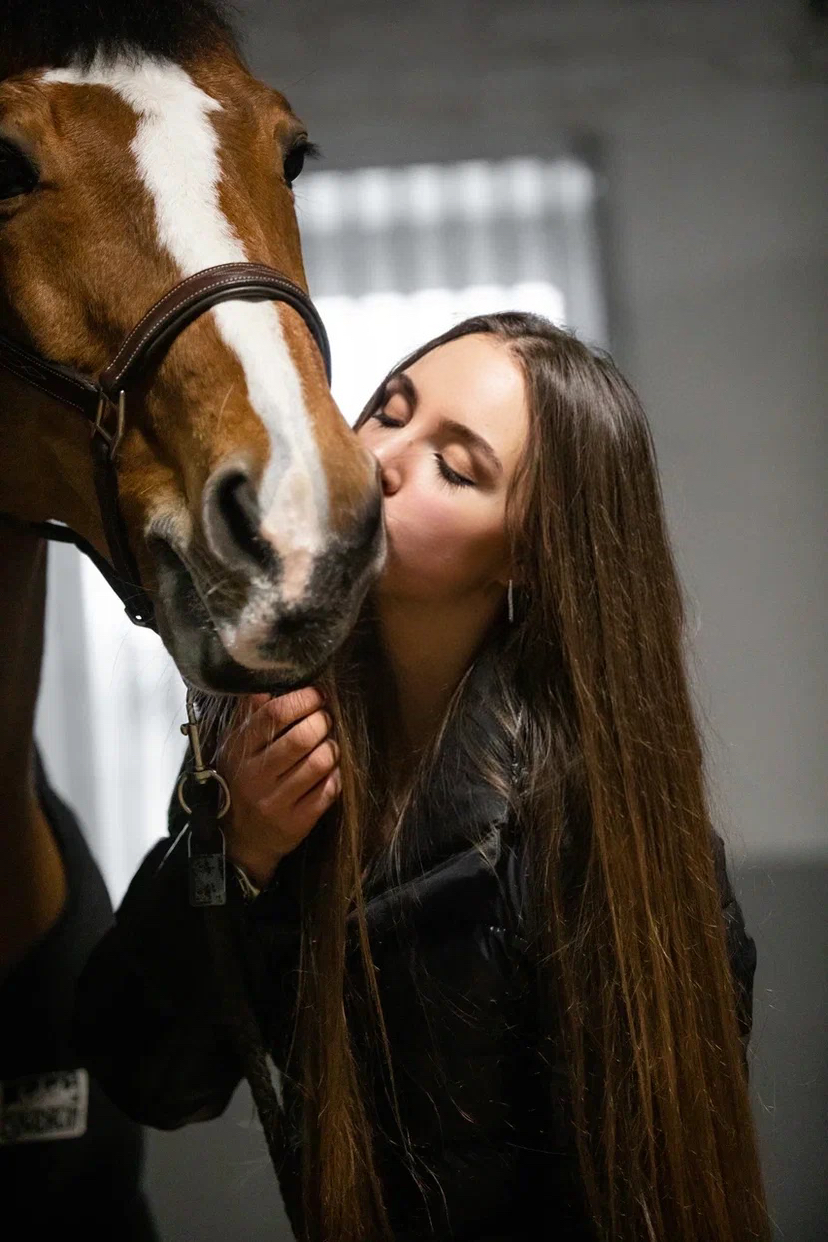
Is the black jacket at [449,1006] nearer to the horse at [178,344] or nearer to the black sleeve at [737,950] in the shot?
the black sleeve at [737,950]

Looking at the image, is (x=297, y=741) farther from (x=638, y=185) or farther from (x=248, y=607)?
(x=638, y=185)

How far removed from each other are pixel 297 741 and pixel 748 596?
0.43 m

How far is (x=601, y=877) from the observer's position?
59 cm

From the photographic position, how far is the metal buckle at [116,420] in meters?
0.48

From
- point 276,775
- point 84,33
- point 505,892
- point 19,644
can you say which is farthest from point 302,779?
point 84,33

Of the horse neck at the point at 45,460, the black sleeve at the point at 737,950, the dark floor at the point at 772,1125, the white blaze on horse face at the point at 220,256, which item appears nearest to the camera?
the white blaze on horse face at the point at 220,256

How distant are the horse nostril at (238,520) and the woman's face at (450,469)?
0.53 feet

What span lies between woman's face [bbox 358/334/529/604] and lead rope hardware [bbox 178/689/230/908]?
0.15 metres

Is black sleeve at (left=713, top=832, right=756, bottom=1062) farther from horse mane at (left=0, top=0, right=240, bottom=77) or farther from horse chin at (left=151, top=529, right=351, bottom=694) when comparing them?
horse mane at (left=0, top=0, right=240, bottom=77)

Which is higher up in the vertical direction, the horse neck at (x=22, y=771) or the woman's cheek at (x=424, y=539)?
the woman's cheek at (x=424, y=539)

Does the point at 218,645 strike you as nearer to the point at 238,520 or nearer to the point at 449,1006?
the point at 238,520

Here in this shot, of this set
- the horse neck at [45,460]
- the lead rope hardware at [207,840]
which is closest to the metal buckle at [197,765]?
the lead rope hardware at [207,840]

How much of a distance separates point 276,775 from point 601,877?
0.19 m

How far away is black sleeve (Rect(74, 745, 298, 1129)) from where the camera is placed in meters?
0.62
